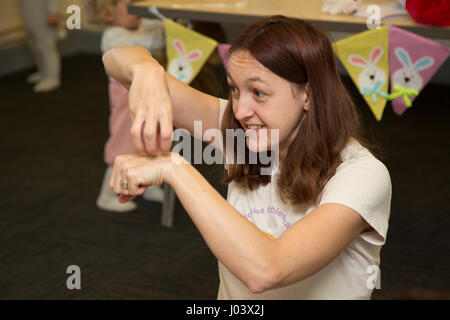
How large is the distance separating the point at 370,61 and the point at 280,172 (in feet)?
3.12

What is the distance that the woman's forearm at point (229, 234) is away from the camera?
0.87 metres

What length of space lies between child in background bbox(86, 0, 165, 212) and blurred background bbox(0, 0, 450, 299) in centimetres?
22

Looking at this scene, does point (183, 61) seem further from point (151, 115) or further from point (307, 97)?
point (151, 115)

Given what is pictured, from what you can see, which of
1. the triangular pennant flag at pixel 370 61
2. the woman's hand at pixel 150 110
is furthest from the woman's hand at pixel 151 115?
the triangular pennant flag at pixel 370 61

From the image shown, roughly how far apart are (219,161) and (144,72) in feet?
1.31

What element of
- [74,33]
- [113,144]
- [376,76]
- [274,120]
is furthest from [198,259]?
[74,33]

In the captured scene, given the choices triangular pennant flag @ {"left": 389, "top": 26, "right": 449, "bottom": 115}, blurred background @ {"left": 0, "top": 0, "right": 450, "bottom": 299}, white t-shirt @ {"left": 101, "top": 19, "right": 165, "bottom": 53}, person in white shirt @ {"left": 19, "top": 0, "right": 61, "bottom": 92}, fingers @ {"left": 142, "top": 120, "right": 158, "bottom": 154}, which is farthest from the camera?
person in white shirt @ {"left": 19, "top": 0, "right": 61, "bottom": 92}

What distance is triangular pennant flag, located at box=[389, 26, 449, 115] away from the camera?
1.95 meters

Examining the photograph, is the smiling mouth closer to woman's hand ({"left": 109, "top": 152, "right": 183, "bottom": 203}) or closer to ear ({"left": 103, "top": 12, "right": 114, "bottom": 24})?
woman's hand ({"left": 109, "top": 152, "right": 183, "bottom": 203})

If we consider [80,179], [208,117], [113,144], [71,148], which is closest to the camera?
[208,117]

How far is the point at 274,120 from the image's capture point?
3.55ft

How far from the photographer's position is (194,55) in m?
2.21

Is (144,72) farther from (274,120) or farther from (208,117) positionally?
(208,117)

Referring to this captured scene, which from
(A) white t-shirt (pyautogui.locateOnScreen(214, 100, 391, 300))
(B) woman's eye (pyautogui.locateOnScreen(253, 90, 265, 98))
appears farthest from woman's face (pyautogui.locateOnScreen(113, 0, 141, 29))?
(B) woman's eye (pyautogui.locateOnScreen(253, 90, 265, 98))
